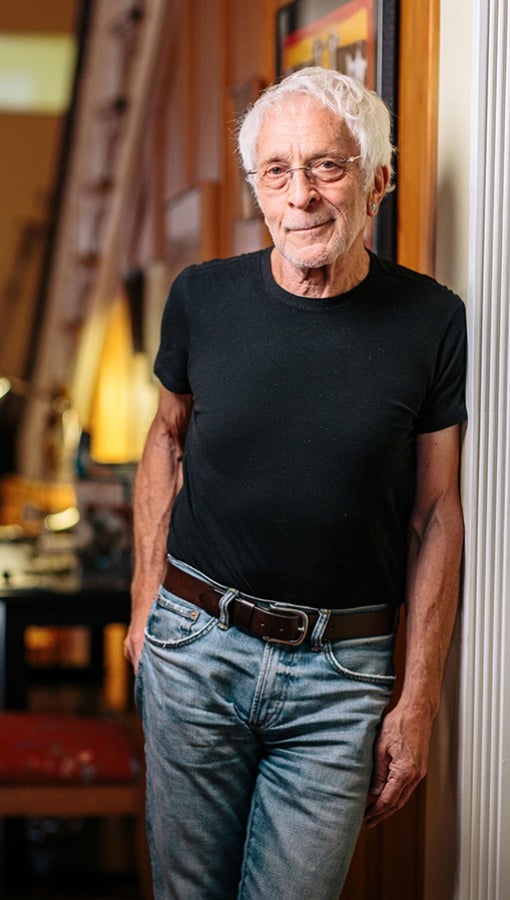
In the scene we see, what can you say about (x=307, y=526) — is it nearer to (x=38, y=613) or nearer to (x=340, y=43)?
(x=340, y=43)

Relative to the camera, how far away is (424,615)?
83.7 inches

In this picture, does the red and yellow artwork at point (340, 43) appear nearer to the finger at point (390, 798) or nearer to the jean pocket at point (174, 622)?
the jean pocket at point (174, 622)

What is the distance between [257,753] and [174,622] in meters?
0.26

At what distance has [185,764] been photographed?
2.15 metres

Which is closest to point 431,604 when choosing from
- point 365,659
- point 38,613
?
point 365,659

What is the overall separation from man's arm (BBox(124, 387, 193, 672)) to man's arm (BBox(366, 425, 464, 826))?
495 mm

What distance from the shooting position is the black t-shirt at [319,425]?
2.04 metres

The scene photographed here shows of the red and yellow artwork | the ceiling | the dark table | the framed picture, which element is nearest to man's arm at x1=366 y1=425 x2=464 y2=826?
the framed picture

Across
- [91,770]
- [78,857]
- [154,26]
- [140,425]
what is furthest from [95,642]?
[154,26]

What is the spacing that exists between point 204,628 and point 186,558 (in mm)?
131

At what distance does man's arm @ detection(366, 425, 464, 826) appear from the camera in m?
2.11

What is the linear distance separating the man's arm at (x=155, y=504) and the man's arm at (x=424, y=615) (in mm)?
495

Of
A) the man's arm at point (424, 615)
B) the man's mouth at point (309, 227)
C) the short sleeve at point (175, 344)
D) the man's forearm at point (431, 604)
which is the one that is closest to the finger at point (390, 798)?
the man's arm at point (424, 615)

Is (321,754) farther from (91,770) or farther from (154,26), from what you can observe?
(154,26)
